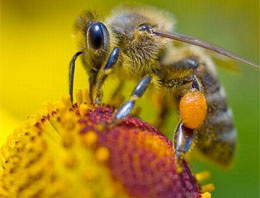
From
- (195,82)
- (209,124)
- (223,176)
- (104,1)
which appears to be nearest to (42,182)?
(195,82)

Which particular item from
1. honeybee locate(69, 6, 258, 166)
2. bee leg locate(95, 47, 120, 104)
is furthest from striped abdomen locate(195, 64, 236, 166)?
bee leg locate(95, 47, 120, 104)

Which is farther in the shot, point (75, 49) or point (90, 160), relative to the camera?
point (75, 49)

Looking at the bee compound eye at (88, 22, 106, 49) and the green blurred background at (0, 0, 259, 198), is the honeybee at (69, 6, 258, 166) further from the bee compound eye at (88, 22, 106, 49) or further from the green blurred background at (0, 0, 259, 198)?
the green blurred background at (0, 0, 259, 198)

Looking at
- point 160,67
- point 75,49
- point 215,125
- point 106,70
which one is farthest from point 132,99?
point 75,49

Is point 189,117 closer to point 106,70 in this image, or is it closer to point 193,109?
point 193,109

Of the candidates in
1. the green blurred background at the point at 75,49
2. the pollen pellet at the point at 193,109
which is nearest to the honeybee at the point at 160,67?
the pollen pellet at the point at 193,109

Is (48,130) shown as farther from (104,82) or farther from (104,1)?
(104,1)
